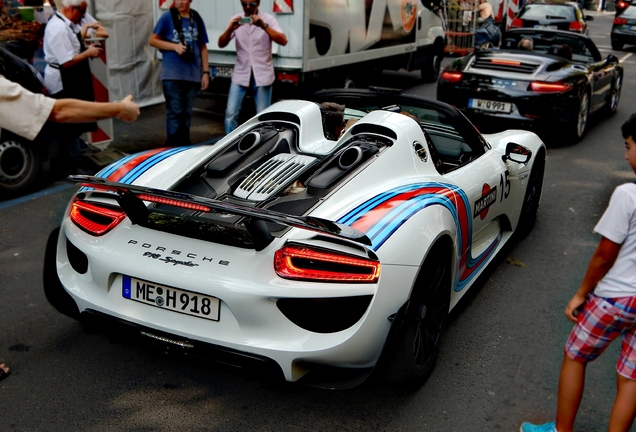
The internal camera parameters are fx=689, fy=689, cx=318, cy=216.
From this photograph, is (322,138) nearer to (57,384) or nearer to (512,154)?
(512,154)

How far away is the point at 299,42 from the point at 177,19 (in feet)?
6.07

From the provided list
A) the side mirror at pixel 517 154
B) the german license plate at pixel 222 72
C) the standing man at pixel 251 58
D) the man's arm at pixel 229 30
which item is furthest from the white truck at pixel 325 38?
the side mirror at pixel 517 154

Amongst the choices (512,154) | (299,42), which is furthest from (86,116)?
(299,42)

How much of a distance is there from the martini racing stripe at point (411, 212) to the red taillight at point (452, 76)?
5091mm

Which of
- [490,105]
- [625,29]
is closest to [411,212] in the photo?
[490,105]

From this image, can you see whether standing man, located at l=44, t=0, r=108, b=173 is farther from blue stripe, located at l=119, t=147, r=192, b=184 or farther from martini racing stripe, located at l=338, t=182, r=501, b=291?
martini racing stripe, located at l=338, t=182, r=501, b=291

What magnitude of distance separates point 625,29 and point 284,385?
23603mm

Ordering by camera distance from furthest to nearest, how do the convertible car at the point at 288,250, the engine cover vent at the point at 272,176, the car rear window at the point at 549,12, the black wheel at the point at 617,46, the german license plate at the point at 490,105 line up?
the black wheel at the point at 617,46, the car rear window at the point at 549,12, the german license plate at the point at 490,105, the engine cover vent at the point at 272,176, the convertible car at the point at 288,250

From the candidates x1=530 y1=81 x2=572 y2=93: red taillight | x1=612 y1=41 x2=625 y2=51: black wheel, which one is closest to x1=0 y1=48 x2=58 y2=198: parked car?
x1=530 y1=81 x2=572 y2=93: red taillight

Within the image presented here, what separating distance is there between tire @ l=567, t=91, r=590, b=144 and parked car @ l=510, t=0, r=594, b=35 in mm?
8033

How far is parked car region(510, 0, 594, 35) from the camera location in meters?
16.5

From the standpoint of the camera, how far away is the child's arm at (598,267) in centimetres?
261

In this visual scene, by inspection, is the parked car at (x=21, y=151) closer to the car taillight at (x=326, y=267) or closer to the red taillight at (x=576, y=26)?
the car taillight at (x=326, y=267)

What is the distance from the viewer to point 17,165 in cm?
642
